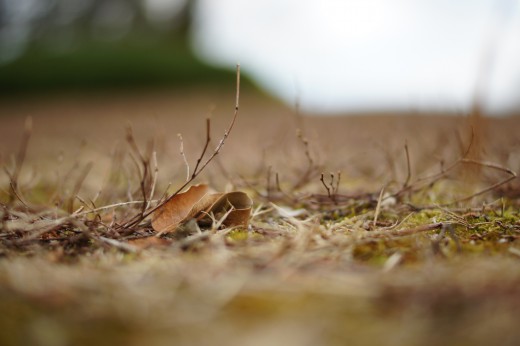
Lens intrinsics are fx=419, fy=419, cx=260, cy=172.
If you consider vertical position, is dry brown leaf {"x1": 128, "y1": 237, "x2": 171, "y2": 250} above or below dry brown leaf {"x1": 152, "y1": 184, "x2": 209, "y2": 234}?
below

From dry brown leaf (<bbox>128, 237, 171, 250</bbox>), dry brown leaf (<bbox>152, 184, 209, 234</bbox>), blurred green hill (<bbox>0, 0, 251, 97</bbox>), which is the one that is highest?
blurred green hill (<bbox>0, 0, 251, 97</bbox>)

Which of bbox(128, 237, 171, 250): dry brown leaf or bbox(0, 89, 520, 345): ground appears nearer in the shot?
bbox(0, 89, 520, 345): ground

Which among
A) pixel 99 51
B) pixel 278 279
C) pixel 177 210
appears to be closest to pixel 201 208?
pixel 177 210

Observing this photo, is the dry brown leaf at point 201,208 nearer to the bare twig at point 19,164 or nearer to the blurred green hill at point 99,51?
the bare twig at point 19,164

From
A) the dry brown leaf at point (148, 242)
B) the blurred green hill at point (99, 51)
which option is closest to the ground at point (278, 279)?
the dry brown leaf at point (148, 242)

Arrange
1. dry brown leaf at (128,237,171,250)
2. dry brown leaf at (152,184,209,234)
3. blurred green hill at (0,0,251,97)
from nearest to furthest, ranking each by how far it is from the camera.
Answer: dry brown leaf at (128,237,171,250)
dry brown leaf at (152,184,209,234)
blurred green hill at (0,0,251,97)

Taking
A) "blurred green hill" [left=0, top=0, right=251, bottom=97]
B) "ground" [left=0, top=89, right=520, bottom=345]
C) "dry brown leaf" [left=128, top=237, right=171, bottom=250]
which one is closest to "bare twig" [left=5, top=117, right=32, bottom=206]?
"ground" [left=0, top=89, right=520, bottom=345]

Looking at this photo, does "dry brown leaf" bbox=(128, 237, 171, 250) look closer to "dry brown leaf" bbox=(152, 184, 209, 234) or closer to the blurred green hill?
"dry brown leaf" bbox=(152, 184, 209, 234)

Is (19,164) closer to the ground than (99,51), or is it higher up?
closer to the ground

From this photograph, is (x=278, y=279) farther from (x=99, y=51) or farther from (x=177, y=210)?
(x=99, y=51)
